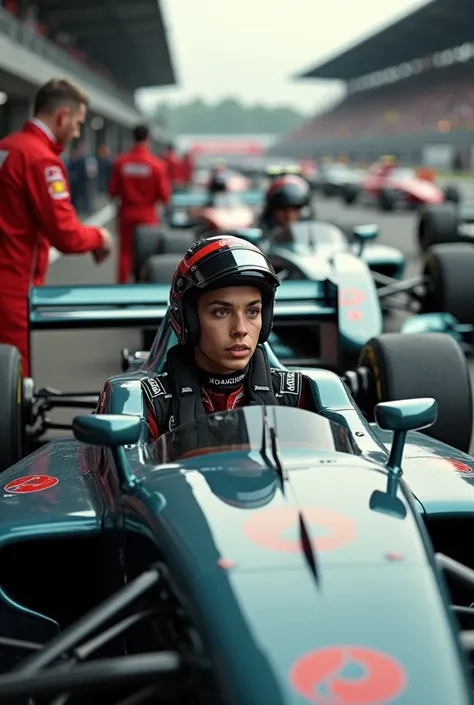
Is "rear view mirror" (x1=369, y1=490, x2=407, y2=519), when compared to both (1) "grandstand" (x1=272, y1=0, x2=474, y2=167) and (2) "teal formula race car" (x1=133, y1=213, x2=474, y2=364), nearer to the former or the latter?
(2) "teal formula race car" (x1=133, y1=213, x2=474, y2=364)

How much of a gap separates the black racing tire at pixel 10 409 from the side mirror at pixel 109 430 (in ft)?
5.36

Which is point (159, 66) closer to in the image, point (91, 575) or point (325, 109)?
point (325, 109)

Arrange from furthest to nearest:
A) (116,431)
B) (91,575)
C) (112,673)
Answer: (91,575), (116,431), (112,673)

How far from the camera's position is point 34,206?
18.7 feet

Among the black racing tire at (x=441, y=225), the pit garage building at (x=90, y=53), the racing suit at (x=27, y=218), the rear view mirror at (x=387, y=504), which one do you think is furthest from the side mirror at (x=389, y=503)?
the pit garage building at (x=90, y=53)

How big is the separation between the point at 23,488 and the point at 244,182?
1897cm

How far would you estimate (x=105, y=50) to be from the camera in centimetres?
4784

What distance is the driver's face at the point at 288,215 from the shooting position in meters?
A: 8.91

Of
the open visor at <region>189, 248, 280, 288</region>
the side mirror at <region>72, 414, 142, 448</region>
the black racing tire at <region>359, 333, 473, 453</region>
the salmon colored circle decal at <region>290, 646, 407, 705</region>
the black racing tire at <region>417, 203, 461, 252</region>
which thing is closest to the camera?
the salmon colored circle decal at <region>290, 646, 407, 705</region>

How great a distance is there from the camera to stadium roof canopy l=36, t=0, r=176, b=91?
34.4m

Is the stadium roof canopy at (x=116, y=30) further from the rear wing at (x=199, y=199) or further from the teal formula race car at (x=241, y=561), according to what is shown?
the teal formula race car at (x=241, y=561)

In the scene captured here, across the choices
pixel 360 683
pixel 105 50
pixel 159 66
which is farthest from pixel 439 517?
pixel 159 66

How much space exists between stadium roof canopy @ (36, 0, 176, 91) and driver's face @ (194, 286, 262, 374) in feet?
97.0

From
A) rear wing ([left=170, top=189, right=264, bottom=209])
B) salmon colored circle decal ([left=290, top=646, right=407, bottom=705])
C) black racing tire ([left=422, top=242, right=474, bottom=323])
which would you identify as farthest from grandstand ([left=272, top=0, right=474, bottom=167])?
salmon colored circle decal ([left=290, top=646, right=407, bottom=705])
